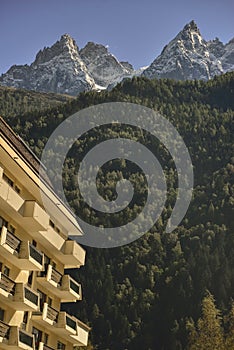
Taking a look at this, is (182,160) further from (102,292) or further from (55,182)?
(102,292)

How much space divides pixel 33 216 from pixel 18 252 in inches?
81.4

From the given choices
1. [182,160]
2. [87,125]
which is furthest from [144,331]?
[87,125]

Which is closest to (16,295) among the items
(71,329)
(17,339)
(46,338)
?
(17,339)

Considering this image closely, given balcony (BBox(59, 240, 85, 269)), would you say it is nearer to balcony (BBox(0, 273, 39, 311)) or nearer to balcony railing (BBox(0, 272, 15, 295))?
balcony (BBox(0, 273, 39, 311))

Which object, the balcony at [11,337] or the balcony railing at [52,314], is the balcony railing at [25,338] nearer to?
the balcony at [11,337]

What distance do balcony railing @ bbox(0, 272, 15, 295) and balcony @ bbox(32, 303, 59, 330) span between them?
5050 mm

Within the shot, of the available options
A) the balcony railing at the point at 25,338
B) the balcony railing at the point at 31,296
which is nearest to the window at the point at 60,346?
the balcony railing at the point at 31,296

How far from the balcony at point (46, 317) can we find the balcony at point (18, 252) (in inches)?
152

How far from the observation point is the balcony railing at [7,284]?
3413 centimetres

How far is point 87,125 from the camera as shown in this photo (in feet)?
653

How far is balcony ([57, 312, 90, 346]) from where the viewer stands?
43.1m

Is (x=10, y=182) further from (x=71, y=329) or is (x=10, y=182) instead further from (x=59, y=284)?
(x=71, y=329)

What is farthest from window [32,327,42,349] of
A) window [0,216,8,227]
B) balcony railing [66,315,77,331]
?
window [0,216,8,227]

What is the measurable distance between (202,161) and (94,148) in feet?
101
